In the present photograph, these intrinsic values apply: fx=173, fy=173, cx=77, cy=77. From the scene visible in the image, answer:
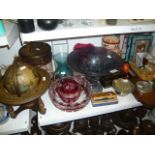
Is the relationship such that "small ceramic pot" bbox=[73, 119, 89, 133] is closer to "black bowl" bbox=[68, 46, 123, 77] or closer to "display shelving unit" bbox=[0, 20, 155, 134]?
"display shelving unit" bbox=[0, 20, 155, 134]

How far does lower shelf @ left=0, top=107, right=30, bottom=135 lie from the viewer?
79 centimetres

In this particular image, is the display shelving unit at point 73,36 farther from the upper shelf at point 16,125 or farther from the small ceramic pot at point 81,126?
the small ceramic pot at point 81,126

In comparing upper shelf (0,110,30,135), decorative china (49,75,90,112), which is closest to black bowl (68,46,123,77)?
decorative china (49,75,90,112)

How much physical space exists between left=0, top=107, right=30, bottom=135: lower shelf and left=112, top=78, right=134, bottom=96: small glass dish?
0.48m

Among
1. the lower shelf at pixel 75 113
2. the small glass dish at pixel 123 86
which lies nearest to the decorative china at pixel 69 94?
the lower shelf at pixel 75 113

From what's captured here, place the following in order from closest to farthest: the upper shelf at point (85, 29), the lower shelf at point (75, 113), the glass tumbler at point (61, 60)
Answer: the upper shelf at point (85, 29) → the lower shelf at point (75, 113) → the glass tumbler at point (61, 60)

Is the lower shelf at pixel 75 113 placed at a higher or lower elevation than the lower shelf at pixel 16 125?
higher

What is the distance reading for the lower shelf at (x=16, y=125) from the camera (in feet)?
2.58

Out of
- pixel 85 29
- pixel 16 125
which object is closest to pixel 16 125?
pixel 16 125

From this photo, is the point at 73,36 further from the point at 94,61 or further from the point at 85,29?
the point at 94,61

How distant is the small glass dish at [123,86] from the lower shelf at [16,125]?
0.48 metres

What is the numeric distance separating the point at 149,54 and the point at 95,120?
0.54m
